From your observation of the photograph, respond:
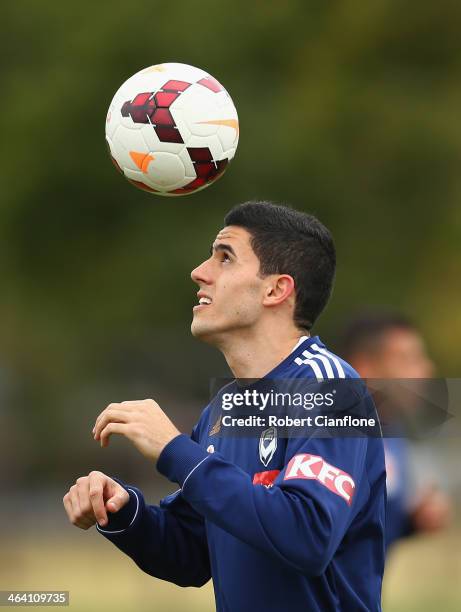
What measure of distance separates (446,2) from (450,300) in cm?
490

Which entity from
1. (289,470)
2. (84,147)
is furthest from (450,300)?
(289,470)

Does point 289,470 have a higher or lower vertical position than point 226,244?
lower

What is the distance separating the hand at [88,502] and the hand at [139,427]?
433 millimetres

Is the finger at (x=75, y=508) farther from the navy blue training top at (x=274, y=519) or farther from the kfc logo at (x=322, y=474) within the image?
the kfc logo at (x=322, y=474)

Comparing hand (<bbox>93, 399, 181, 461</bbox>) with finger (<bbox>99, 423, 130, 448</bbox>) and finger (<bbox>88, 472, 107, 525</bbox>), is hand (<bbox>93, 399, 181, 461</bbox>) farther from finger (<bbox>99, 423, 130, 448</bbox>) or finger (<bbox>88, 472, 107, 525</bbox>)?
finger (<bbox>88, 472, 107, 525</bbox>)

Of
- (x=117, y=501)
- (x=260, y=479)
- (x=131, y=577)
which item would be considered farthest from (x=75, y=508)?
(x=131, y=577)

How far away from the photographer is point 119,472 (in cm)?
1839

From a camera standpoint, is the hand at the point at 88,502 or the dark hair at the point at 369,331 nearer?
the hand at the point at 88,502

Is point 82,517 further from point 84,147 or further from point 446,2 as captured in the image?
point 446,2

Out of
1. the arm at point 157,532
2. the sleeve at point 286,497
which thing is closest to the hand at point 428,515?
the arm at point 157,532

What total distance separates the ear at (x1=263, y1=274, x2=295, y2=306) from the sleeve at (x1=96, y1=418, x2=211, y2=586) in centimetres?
98

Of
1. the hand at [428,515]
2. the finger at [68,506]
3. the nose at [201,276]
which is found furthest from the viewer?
the hand at [428,515]

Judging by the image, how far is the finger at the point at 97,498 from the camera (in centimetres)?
525

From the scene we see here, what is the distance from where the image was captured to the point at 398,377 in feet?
23.6
